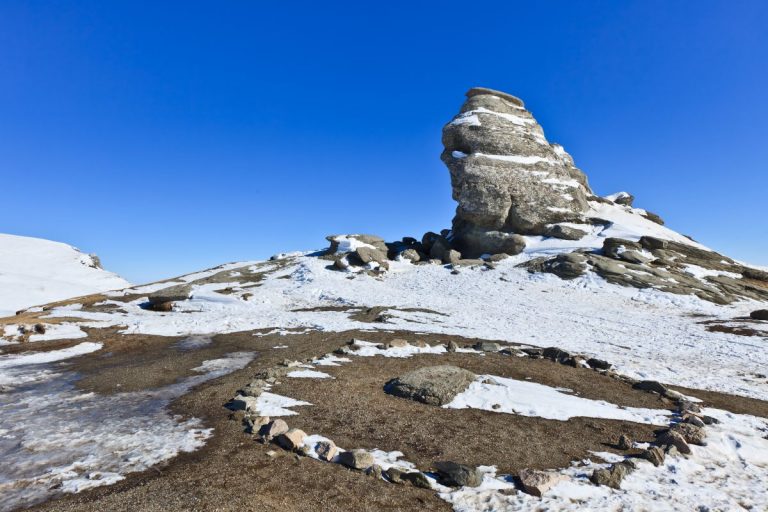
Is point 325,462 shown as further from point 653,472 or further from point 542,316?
point 542,316

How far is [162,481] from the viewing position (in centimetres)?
703

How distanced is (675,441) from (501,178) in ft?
164

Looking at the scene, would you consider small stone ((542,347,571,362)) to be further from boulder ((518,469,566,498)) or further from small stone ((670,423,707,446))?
boulder ((518,469,566,498))

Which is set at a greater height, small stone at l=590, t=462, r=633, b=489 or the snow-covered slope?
the snow-covered slope

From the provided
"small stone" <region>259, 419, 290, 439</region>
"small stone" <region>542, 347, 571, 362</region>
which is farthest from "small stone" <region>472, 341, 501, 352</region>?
"small stone" <region>259, 419, 290, 439</region>

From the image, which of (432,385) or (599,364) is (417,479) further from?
(599,364)

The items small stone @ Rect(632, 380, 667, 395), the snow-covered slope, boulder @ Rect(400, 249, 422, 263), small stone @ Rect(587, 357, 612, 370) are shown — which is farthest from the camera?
the snow-covered slope

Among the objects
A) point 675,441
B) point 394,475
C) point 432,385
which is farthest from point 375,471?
point 675,441

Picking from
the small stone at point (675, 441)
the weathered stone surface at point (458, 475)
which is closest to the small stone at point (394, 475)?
the weathered stone surface at point (458, 475)

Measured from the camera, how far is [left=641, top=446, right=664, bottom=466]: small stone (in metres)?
8.55

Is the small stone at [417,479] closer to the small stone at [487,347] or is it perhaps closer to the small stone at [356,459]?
the small stone at [356,459]

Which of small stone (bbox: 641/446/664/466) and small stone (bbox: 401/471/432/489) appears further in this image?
small stone (bbox: 641/446/664/466)

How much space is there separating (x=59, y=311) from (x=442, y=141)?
51606 millimetres

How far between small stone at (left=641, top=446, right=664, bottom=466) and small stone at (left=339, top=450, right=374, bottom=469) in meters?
5.96
